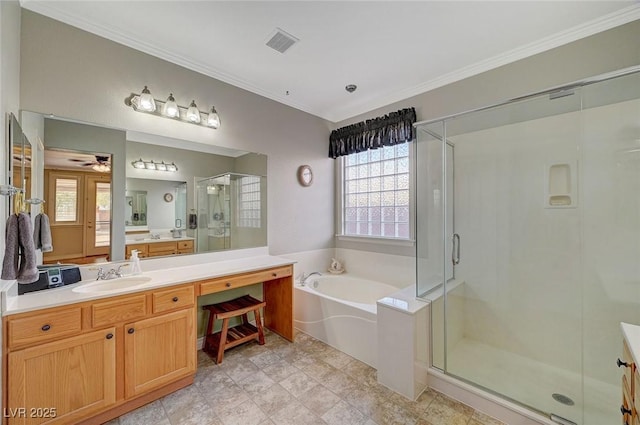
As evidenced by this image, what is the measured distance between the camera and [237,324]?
9.09 feet

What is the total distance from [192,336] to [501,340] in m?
2.75

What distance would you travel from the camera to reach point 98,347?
1562mm

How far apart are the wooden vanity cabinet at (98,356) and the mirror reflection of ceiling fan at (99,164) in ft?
3.48

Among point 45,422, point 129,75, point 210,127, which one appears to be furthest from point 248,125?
point 45,422

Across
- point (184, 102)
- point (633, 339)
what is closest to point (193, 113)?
point (184, 102)

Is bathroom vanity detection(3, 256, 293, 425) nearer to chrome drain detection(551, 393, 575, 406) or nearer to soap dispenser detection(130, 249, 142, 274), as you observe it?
soap dispenser detection(130, 249, 142, 274)

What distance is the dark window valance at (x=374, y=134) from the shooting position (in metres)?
2.88

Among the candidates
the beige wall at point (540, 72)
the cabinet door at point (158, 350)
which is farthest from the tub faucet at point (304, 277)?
the cabinet door at point (158, 350)

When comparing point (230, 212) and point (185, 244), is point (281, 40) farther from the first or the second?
point (185, 244)

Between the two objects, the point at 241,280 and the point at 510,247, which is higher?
the point at 510,247

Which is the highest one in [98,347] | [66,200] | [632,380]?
[66,200]

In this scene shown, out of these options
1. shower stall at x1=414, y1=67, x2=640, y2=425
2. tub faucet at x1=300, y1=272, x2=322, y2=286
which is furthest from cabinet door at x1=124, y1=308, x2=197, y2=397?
shower stall at x1=414, y1=67, x2=640, y2=425

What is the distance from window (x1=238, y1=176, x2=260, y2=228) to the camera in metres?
2.84

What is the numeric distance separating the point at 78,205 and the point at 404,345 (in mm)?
2635
